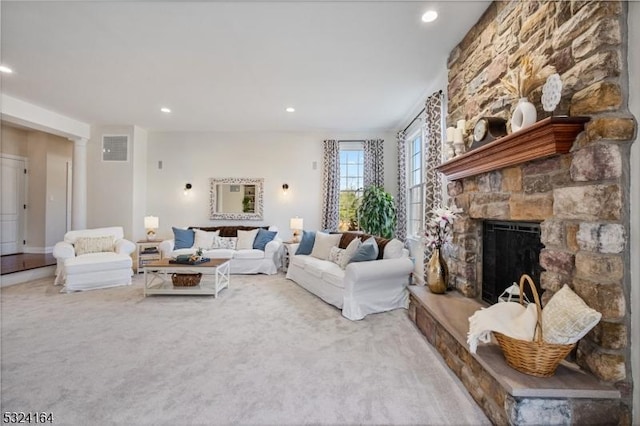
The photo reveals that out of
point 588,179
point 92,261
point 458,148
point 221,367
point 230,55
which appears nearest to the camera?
point 588,179

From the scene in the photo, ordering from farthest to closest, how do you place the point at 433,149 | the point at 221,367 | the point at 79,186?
the point at 79,186
the point at 433,149
the point at 221,367

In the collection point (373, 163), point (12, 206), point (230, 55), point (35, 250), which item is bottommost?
point (35, 250)

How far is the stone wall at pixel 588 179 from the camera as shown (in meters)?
1.42

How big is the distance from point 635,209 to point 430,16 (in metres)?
2.12

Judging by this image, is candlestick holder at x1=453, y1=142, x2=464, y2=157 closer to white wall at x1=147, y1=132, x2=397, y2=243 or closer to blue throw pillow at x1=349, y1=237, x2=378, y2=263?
blue throw pillow at x1=349, y1=237, x2=378, y2=263

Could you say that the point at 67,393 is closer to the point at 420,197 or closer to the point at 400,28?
the point at 400,28

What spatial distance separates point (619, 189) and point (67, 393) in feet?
10.9

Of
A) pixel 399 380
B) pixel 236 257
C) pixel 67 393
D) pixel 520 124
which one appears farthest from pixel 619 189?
pixel 236 257

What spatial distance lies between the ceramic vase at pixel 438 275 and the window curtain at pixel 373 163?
3228 millimetres

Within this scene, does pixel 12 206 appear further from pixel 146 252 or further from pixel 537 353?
pixel 537 353

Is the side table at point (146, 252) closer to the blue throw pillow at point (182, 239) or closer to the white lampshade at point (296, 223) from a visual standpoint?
the blue throw pillow at point (182, 239)

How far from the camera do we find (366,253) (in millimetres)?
3648

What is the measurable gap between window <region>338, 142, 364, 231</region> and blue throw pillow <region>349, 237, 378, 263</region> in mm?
2409

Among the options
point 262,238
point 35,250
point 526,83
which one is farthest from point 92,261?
point 526,83
